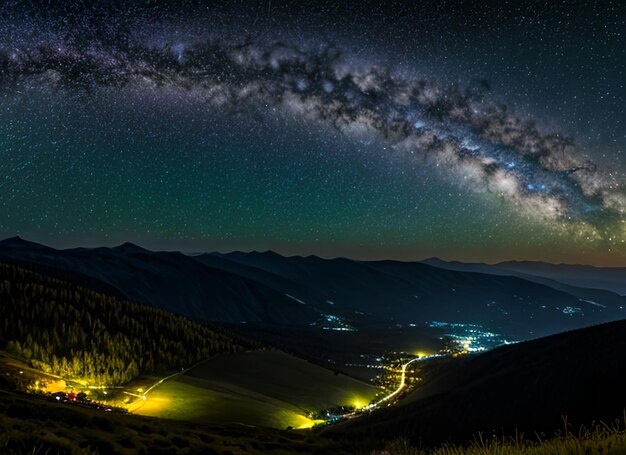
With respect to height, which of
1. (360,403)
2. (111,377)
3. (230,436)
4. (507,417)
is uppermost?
(507,417)

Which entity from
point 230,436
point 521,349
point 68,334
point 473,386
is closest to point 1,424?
point 230,436

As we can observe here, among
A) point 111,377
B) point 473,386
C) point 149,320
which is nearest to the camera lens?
point 473,386

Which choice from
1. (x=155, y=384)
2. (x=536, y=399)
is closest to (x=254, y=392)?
(x=155, y=384)

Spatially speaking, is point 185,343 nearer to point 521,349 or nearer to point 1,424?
point 521,349

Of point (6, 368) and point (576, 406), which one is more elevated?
point (576, 406)

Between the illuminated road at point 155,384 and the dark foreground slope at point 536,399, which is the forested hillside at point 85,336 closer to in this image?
the illuminated road at point 155,384

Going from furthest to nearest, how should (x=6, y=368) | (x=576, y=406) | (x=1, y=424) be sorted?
(x=6, y=368)
(x=576, y=406)
(x=1, y=424)

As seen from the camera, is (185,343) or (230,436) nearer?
(230,436)
